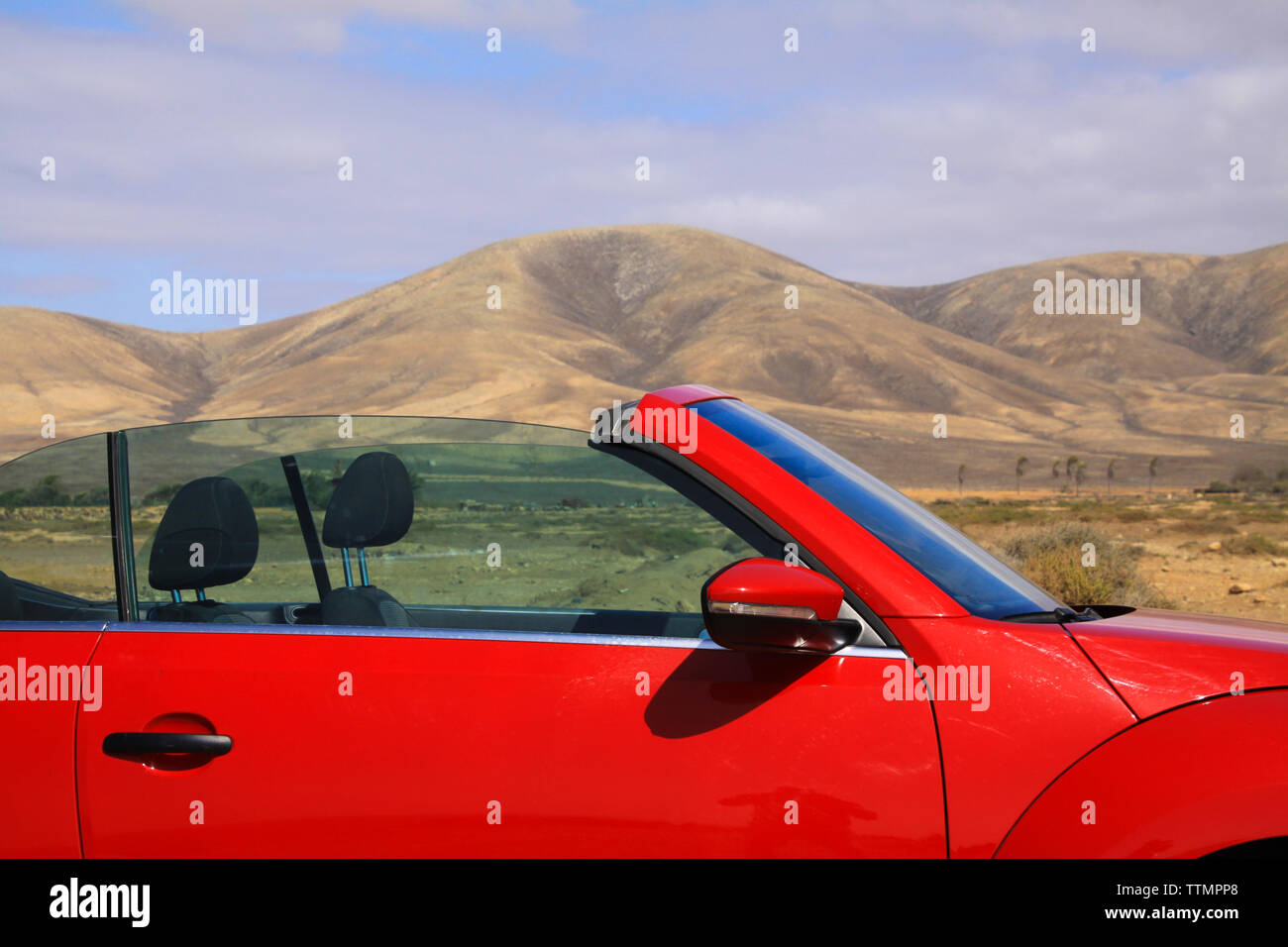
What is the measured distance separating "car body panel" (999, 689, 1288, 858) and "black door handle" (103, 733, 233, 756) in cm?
138

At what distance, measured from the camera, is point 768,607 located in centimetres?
197

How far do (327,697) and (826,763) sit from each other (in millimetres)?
894

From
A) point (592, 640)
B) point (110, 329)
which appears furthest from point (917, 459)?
point (110, 329)

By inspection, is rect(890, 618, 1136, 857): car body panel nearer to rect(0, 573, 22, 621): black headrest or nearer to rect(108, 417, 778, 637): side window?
rect(108, 417, 778, 637): side window

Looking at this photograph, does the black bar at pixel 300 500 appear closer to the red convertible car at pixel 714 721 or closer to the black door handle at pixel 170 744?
the red convertible car at pixel 714 721

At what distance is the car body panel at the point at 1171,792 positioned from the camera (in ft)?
6.27

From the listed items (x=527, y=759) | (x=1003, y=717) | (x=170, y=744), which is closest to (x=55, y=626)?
(x=170, y=744)

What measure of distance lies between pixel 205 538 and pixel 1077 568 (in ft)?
57.3

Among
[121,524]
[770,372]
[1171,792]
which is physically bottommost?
[1171,792]

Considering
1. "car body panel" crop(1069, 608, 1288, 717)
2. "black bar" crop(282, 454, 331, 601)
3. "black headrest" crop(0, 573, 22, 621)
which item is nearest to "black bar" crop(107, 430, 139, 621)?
"black headrest" crop(0, 573, 22, 621)

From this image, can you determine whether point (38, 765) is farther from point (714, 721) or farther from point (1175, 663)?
point (1175, 663)

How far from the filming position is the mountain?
118062mm

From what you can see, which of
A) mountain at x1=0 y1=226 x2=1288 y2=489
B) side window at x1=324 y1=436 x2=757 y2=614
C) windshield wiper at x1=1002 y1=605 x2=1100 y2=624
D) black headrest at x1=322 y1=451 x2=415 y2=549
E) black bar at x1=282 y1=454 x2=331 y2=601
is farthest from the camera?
mountain at x1=0 y1=226 x2=1288 y2=489
